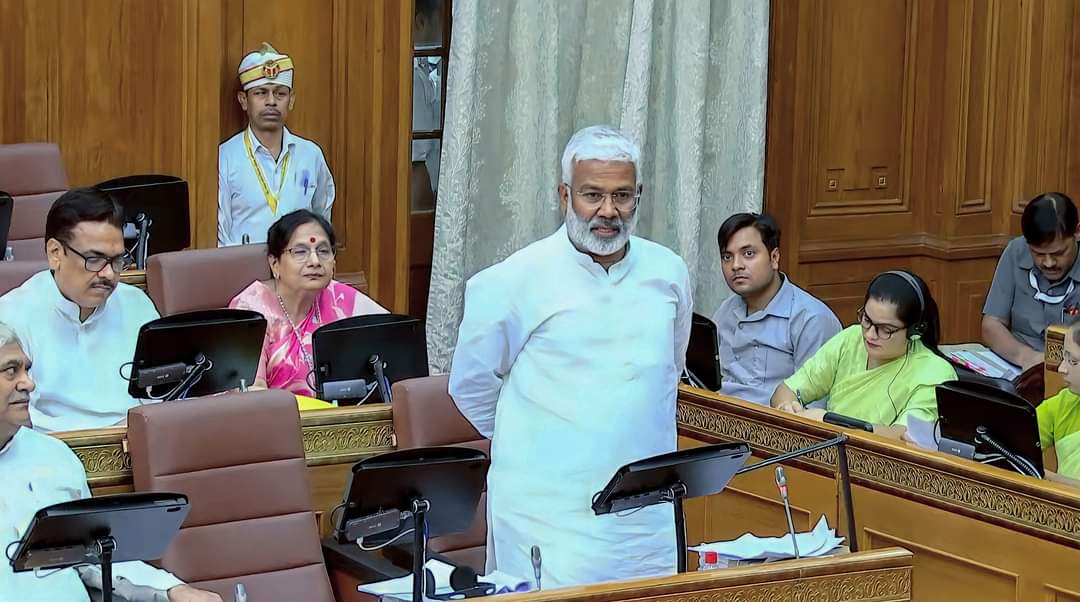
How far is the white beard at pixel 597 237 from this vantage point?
3.24 m

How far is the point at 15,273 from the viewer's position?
4.78 metres

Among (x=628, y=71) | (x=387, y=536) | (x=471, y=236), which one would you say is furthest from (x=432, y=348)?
(x=387, y=536)

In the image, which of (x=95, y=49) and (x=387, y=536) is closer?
(x=387, y=536)

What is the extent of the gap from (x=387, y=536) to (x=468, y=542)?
40.3 inches

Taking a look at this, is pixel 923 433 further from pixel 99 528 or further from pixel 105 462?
pixel 99 528

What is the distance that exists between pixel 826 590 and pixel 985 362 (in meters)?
2.88

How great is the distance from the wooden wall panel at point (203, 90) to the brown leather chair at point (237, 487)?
8.66 feet

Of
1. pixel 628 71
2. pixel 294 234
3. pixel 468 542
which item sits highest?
pixel 628 71

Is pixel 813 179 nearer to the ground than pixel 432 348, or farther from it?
farther from it

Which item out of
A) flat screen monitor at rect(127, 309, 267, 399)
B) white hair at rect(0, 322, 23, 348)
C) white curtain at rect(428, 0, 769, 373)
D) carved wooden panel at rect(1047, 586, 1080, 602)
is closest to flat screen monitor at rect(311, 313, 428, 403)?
flat screen monitor at rect(127, 309, 267, 399)

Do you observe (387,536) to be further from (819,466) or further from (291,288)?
(291,288)

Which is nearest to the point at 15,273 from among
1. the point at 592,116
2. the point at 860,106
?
the point at 592,116

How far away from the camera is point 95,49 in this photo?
617 centimetres

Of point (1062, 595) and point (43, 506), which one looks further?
point (1062, 595)
